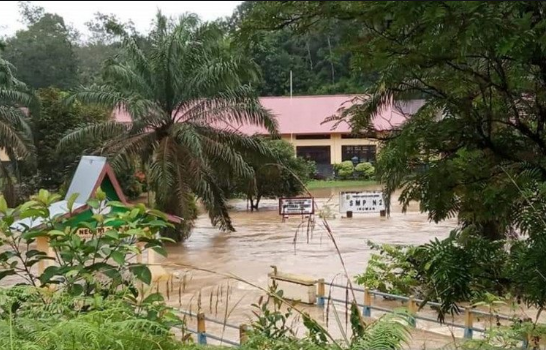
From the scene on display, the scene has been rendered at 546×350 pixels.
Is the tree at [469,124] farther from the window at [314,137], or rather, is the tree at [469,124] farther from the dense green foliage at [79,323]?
the window at [314,137]

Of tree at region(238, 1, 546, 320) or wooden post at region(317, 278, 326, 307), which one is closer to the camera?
tree at region(238, 1, 546, 320)

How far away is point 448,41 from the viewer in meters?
2.13

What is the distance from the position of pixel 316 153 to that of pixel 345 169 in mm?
2665

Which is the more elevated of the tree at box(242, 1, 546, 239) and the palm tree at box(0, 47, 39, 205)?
the palm tree at box(0, 47, 39, 205)

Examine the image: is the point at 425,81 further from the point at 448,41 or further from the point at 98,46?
the point at 98,46

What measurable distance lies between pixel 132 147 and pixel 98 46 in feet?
121

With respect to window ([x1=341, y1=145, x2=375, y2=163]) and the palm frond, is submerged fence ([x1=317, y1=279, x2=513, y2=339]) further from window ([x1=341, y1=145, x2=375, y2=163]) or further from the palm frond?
window ([x1=341, y1=145, x2=375, y2=163])

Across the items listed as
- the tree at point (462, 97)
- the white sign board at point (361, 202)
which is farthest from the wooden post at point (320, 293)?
the white sign board at point (361, 202)

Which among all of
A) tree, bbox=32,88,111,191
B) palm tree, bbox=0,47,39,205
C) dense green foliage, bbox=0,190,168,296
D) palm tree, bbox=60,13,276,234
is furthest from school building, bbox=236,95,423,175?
dense green foliage, bbox=0,190,168,296

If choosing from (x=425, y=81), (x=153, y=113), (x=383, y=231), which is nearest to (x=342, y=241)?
(x=383, y=231)

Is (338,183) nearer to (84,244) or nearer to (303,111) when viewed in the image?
(303,111)

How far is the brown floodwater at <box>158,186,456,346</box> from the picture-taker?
37.3ft

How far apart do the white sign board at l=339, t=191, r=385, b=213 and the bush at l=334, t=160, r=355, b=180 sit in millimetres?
12981

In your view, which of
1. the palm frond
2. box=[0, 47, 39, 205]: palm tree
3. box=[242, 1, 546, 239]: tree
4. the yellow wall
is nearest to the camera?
box=[242, 1, 546, 239]: tree
